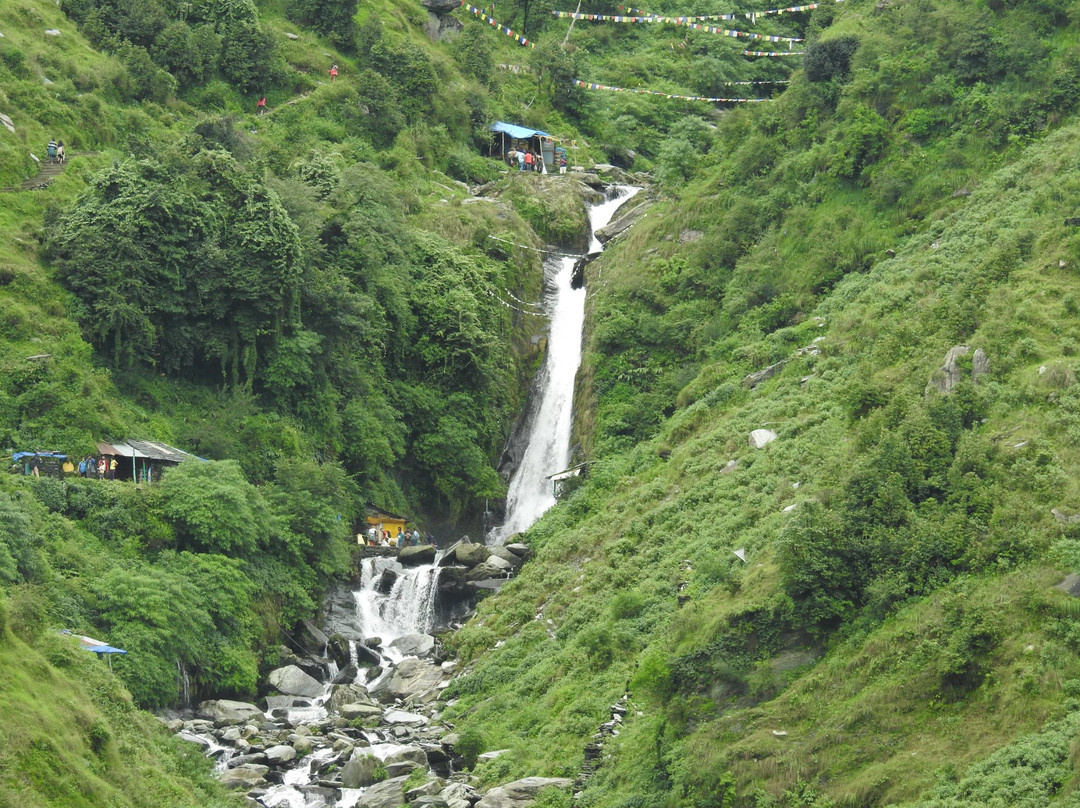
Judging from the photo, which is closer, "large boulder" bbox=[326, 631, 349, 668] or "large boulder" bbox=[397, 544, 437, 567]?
"large boulder" bbox=[326, 631, 349, 668]

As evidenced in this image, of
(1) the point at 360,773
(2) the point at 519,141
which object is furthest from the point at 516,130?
(1) the point at 360,773

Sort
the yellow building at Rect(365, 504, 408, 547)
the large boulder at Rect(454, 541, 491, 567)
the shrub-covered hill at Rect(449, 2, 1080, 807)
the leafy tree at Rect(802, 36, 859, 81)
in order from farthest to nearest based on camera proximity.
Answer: the leafy tree at Rect(802, 36, 859, 81) < the yellow building at Rect(365, 504, 408, 547) < the large boulder at Rect(454, 541, 491, 567) < the shrub-covered hill at Rect(449, 2, 1080, 807)

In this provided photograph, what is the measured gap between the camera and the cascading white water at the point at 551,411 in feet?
180

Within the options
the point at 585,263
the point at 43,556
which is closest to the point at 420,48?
the point at 585,263

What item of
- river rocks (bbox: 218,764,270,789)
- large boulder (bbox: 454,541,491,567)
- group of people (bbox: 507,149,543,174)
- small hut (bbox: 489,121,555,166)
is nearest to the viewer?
river rocks (bbox: 218,764,270,789)

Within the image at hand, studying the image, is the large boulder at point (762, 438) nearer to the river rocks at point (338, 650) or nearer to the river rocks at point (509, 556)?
the river rocks at point (509, 556)

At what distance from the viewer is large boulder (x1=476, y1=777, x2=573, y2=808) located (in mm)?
28672

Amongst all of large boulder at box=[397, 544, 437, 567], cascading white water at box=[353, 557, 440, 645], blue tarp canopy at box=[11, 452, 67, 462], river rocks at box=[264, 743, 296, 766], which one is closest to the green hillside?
blue tarp canopy at box=[11, 452, 67, 462]

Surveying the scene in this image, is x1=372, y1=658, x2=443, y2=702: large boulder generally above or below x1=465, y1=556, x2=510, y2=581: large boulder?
below

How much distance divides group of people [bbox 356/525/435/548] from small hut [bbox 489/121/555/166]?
31.0 metres

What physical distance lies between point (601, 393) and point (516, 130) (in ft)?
86.2

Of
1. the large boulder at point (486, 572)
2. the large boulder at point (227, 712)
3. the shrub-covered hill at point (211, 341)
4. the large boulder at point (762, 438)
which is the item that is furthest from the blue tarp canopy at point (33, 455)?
the large boulder at point (762, 438)

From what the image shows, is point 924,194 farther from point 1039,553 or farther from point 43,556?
point 43,556

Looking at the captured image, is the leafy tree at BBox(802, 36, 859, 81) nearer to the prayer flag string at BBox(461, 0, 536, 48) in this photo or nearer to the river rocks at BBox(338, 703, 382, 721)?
the prayer flag string at BBox(461, 0, 536, 48)
